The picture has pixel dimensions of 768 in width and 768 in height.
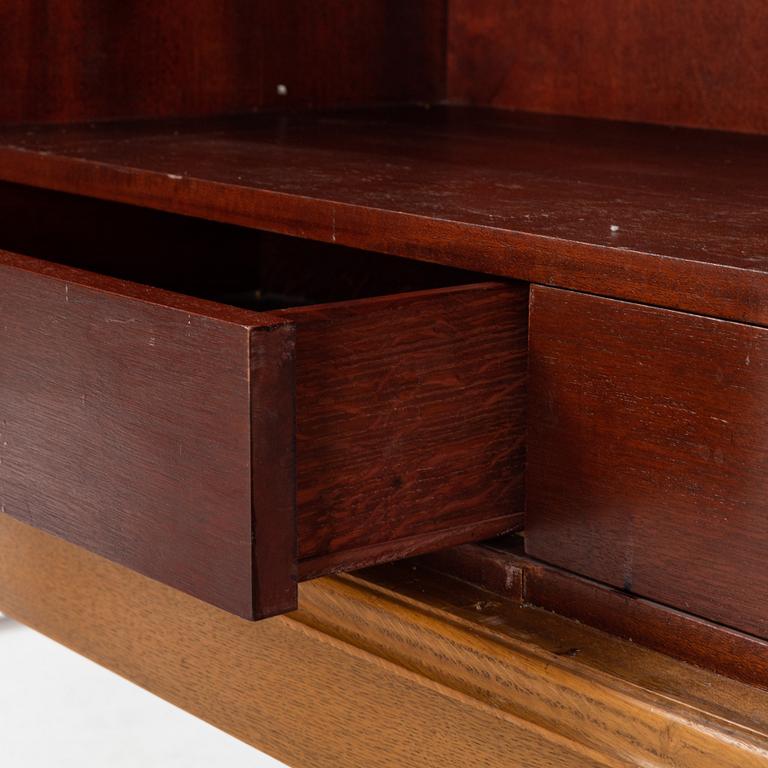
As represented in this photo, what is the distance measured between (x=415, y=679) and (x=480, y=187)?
0.28 m

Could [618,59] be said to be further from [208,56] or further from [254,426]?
[254,426]

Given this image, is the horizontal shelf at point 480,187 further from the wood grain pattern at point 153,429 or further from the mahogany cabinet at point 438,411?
the wood grain pattern at point 153,429

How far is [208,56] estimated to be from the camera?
4.13 ft

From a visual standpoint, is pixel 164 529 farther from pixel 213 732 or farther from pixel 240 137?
pixel 213 732

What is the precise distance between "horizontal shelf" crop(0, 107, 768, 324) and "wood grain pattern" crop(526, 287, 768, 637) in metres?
0.02

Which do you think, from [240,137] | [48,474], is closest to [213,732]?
[240,137]

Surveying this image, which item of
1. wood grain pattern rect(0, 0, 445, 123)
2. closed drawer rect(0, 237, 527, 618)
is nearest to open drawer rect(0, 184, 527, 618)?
closed drawer rect(0, 237, 527, 618)

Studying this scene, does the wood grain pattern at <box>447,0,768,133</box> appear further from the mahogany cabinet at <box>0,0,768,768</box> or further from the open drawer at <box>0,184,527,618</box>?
the open drawer at <box>0,184,527,618</box>

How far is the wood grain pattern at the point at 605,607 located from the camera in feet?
2.00

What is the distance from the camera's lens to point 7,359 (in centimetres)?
69

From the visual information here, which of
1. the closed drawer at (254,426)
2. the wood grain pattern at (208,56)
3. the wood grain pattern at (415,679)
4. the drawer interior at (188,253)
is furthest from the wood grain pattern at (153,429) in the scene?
the wood grain pattern at (208,56)

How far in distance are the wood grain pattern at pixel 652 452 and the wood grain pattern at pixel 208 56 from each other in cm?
65

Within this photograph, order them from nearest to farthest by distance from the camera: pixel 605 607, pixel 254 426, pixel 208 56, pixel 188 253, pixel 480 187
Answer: pixel 254 426, pixel 605 607, pixel 480 187, pixel 188 253, pixel 208 56

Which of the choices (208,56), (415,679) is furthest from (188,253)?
(415,679)
